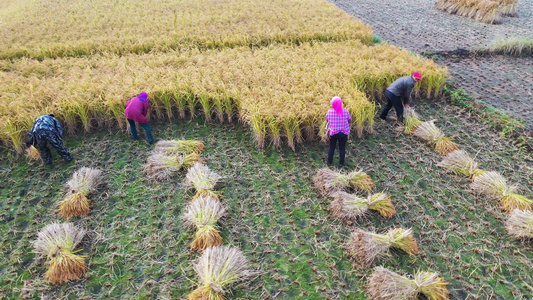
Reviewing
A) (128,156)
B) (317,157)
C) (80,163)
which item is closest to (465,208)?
(317,157)

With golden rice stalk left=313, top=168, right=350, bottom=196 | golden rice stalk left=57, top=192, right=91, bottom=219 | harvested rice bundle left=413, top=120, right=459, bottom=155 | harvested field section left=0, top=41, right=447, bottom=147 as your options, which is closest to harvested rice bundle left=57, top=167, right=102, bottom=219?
golden rice stalk left=57, top=192, right=91, bottom=219

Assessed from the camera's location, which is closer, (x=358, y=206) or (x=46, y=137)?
(x=358, y=206)

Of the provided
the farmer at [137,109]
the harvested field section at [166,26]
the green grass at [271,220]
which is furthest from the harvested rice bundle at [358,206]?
the harvested field section at [166,26]

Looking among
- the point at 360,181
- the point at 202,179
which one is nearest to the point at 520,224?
the point at 360,181

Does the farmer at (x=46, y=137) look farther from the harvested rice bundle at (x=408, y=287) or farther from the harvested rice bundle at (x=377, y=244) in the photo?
the harvested rice bundle at (x=408, y=287)

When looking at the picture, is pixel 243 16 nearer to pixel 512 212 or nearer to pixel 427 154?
pixel 427 154

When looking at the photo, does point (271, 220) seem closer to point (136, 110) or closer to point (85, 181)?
point (85, 181)
